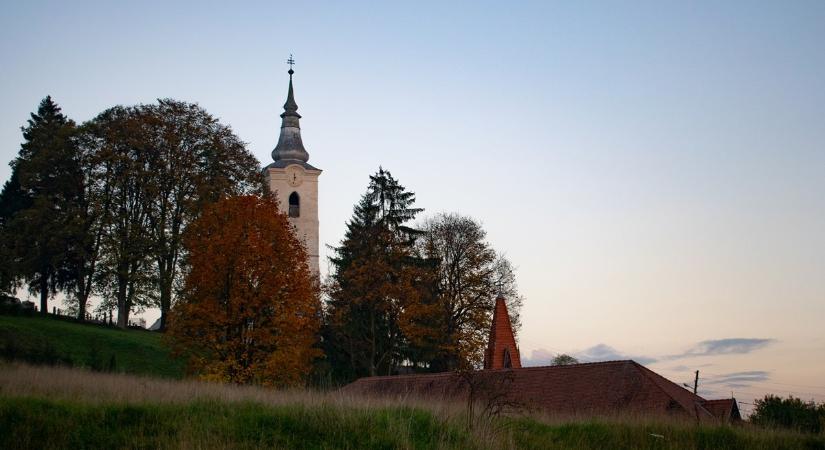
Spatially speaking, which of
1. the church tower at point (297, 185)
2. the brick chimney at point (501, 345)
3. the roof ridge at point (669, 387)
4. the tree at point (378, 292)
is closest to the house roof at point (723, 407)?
the roof ridge at point (669, 387)

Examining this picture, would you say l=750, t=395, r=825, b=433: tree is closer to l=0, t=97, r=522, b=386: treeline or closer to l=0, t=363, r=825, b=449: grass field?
l=0, t=363, r=825, b=449: grass field

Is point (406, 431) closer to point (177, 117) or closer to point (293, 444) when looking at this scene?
point (293, 444)

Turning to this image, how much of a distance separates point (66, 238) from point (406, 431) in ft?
118

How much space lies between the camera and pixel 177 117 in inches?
1999

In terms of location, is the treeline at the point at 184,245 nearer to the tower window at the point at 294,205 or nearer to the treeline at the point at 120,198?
the treeline at the point at 120,198

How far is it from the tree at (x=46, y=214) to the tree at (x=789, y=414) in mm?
35187

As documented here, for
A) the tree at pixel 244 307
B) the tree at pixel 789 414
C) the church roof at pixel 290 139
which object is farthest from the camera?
the church roof at pixel 290 139

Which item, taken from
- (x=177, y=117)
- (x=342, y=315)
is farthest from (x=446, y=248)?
(x=177, y=117)

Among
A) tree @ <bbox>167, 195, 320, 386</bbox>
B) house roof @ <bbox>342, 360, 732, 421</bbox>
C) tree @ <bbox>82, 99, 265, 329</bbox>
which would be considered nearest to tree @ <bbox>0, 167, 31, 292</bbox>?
tree @ <bbox>82, 99, 265, 329</bbox>

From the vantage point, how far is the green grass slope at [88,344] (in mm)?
34844

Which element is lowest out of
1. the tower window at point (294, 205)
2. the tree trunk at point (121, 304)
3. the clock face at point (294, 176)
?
the tree trunk at point (121, 304)

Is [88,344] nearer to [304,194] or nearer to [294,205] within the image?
[294,205]

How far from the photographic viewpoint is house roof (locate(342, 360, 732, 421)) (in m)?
27.2

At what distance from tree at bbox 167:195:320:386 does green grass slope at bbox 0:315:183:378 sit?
2664mm
